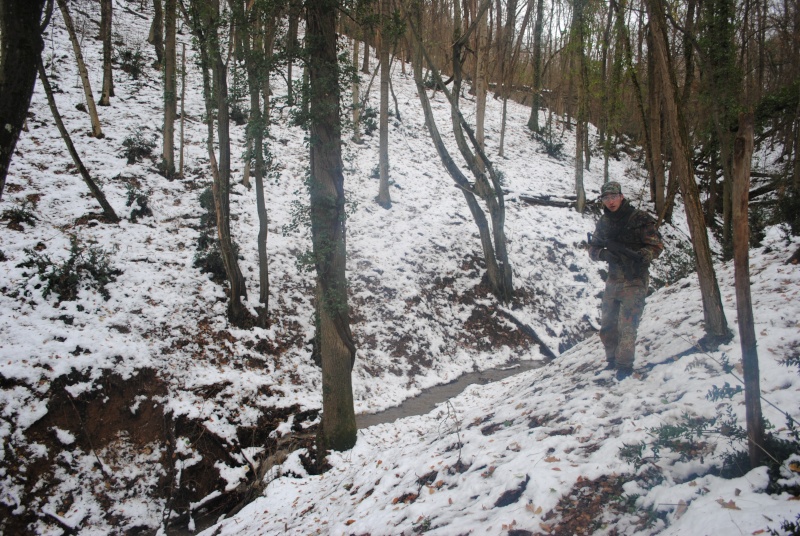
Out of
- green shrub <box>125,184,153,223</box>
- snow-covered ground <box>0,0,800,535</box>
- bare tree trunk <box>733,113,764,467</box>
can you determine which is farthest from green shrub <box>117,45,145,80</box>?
bare tree trunk <box>733,113,764,467</box>

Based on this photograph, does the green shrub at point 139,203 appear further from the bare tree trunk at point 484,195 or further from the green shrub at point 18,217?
the bare tree trunk at point 484,195

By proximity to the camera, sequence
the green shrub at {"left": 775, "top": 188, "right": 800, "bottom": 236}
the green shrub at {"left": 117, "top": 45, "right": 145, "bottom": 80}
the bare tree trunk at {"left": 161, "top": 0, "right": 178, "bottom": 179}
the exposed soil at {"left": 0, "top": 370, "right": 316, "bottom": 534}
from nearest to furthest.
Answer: the exposed soil at {"left": 0, "top": 370, "right": 316, "bottom": 534} < the green shrub at {"left": 775, "top": 188, "right": 800, "bottom": 236} < the bare tree trunk at {"left": 161, "top": 0, "right": 178, "bottom": 179} < the green shrub at {"left": 117, "top": 45, "right": 145, "bottom": 80}

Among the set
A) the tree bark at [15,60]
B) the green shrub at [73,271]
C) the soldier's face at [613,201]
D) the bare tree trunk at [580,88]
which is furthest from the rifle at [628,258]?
the bare tree trunk at [580,88]

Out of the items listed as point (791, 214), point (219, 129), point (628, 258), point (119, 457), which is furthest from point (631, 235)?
point (119, 457)

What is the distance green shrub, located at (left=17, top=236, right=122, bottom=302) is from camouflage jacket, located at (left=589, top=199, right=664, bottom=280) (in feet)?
27.6

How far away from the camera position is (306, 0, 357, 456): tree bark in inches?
233

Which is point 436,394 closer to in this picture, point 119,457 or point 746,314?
point 119,457

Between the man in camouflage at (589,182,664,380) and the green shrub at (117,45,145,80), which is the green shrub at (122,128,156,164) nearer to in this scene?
the green shrub at (117,45,145,80)

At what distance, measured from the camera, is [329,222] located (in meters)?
6.12

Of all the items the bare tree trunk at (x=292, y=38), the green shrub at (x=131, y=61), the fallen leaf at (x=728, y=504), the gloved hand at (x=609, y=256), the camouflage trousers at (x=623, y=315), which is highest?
the green shrub at (x=131, y=61)

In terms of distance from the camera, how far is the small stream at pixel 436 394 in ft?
26.8

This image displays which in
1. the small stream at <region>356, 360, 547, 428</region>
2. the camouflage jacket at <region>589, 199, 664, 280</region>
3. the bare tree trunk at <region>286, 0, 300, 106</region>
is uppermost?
the bare tree trunk at <region>286, 0, 300, 106</region>

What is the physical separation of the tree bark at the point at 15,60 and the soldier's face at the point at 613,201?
201 inches

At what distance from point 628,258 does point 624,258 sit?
0.13ft
